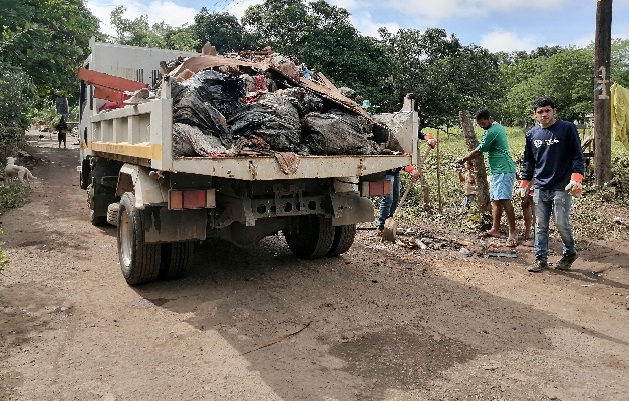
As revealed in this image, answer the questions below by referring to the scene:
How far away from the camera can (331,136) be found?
430 cm

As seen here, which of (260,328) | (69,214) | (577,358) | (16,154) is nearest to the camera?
(577,358)

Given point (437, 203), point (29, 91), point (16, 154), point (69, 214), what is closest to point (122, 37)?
point (16, 154)

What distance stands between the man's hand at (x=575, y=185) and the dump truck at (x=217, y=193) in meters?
1.62

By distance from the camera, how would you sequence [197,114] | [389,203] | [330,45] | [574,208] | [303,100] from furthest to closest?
[330,45], [574,208], [389,203], [303,100], [197,114]

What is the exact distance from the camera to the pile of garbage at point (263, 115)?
13.1ft

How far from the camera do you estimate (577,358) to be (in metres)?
3.28

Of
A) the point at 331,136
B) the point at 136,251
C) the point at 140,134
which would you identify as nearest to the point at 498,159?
the point at 331,136

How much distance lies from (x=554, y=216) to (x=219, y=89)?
3.54 m

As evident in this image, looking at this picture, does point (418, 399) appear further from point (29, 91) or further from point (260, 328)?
point (29, 91)

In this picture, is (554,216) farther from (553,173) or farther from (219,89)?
(219,89)

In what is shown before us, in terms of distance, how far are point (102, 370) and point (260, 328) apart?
3.62 feet

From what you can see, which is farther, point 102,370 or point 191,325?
point 191,325

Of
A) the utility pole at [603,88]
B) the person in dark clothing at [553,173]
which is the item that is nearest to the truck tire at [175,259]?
the person in dark clothing at [553,173]

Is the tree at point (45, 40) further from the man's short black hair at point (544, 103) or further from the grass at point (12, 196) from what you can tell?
the man's short black hair at point (544, 103)
